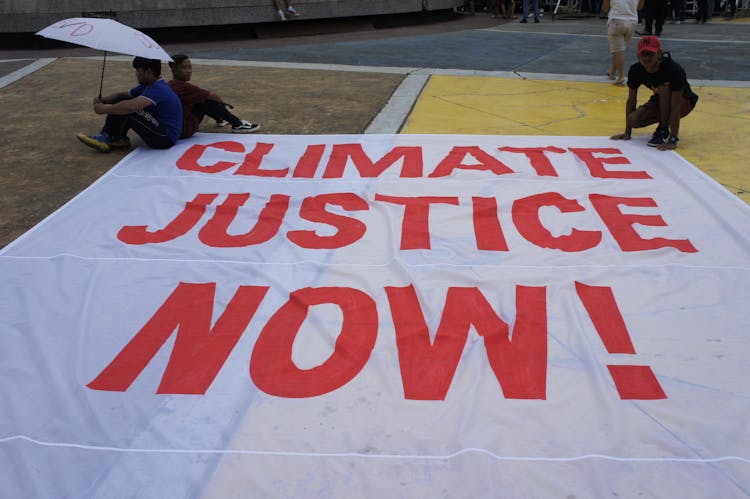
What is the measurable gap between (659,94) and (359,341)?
4299 mm

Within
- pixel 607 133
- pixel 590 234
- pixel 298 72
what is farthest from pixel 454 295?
pixel 298 72

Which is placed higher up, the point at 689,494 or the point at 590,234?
the point at 590,234

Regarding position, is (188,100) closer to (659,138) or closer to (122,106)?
(122,106)

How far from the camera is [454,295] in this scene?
155 inches

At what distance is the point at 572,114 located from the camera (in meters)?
7.80

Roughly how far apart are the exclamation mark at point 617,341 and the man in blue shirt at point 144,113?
13.3ft

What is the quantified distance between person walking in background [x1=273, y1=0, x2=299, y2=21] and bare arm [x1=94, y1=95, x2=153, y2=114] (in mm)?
9285

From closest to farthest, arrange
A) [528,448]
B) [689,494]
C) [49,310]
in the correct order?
[689,494] < [528,448] < [49,310]

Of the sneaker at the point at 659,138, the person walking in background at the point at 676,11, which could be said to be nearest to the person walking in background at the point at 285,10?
the person walking in background at the point at 676,11

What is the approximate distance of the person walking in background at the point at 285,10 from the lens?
14.7m

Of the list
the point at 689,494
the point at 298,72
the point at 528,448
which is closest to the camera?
the point at 689,494

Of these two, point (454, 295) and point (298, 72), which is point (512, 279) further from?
point (298, 72)

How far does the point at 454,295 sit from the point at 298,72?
7023mm

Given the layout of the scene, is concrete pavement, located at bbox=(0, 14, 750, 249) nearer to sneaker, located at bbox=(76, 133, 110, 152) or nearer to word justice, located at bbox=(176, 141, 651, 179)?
sneaker, located at bbox=(76, 133, 110, 152)
